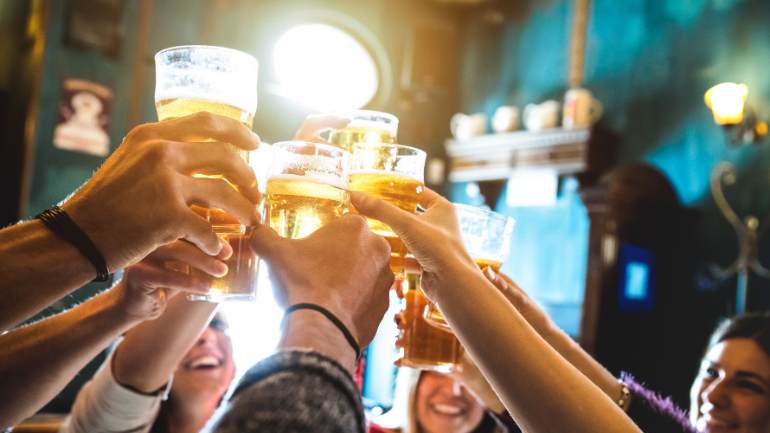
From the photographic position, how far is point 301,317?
80 cm

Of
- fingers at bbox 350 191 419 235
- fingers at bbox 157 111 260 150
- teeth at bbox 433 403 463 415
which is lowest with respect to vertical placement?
teeth at bbox 433 403 463 415

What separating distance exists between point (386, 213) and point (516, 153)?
18.8ft

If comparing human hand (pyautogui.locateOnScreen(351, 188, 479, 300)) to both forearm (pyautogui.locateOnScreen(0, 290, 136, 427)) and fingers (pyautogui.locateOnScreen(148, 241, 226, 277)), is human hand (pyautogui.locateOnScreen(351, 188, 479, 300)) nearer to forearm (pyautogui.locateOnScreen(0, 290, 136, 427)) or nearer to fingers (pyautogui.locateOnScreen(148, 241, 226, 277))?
fingers (pyautogui.locateOnScreen(148, 241, 226, 277))

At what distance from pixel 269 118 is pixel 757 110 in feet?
15.1

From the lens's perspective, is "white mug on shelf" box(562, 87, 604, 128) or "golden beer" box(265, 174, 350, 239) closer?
"golden beer" box(265, 174, 350, 239)

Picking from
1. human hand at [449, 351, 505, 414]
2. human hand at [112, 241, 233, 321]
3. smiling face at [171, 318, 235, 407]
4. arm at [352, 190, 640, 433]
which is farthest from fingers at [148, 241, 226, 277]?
smiling face at [171, 318, 235, 407]

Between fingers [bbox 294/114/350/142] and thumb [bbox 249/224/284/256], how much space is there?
46cm

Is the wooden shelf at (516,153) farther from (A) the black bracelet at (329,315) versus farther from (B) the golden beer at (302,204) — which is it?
(A) the black bracelet at (329,315)

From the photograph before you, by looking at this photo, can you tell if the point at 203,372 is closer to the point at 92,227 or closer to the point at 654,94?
the point at 92,227

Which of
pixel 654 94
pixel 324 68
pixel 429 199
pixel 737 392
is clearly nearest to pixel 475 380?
pixel 429 199

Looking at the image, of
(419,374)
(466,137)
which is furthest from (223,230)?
(466,137)

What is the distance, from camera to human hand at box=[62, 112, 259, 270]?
0.94 m

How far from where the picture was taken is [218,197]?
Answer: 98 cm

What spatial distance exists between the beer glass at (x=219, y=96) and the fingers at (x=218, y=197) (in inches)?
3.2
